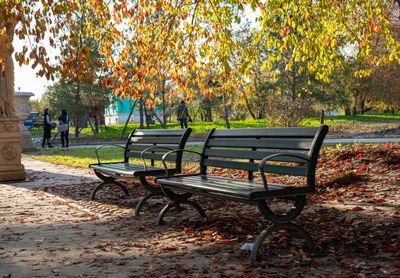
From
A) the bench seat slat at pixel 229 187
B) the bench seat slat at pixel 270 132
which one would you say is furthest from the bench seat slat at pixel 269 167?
the bench seat slat at pixel 270 132

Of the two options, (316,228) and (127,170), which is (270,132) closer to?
(316,228)

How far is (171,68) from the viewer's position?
917cm

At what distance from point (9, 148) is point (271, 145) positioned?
6.91m

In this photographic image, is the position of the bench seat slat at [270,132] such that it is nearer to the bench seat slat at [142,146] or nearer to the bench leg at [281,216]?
the bench leg at [281,216]

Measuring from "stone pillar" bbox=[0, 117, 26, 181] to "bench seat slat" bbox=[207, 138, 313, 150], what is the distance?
18.8ft

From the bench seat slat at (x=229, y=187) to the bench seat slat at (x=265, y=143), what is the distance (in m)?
0.39

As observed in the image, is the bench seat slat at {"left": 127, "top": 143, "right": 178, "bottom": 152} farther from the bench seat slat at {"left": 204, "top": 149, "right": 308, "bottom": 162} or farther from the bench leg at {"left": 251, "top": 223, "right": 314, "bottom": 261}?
the bench leg at {"left": 251, "top": 223, "right": 314, "bottom": 261}

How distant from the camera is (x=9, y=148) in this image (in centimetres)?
1049

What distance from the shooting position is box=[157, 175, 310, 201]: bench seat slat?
14.2ft

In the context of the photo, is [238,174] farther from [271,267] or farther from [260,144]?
[271,267]

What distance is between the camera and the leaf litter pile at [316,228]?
406cm

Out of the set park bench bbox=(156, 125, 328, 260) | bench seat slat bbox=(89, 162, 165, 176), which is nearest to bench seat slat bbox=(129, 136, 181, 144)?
bench seat slat bbox=(89, 162, 165, 176)

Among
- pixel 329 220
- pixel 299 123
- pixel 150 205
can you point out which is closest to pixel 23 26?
pixel 150 205

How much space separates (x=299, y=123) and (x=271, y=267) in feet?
57.9
